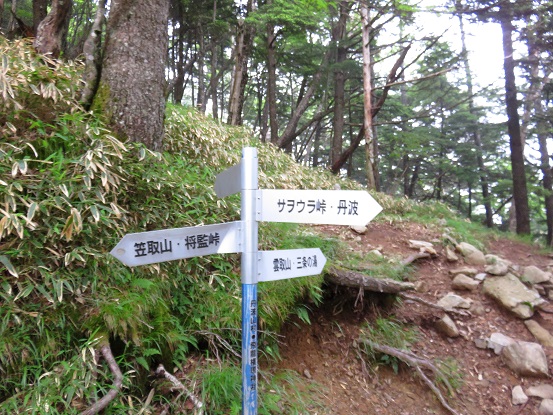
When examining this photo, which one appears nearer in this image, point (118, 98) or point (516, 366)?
point (118, 98)

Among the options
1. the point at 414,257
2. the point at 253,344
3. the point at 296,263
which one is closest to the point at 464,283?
the point at 414,257

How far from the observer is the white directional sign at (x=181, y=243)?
5.89ft

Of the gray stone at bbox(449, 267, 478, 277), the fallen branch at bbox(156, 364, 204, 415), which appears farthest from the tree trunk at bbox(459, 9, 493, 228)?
the fallen branch at bbox(156, 364, 204, 415)

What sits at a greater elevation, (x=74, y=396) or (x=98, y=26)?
(x=98, y=26)

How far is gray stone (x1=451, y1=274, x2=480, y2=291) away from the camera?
5.64 meters

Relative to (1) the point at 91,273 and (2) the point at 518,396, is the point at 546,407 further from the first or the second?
(1) the point at 91,273

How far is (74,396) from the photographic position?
219cm

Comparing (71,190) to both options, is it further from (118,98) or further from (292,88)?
(292,88)

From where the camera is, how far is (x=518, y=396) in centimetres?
421

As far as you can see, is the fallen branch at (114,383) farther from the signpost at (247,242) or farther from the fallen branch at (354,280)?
the fallen branch at (354,280)

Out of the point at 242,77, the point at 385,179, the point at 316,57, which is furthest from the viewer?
the point at 385,179

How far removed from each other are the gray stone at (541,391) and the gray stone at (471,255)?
2339 mm

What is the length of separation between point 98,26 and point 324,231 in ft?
13.4

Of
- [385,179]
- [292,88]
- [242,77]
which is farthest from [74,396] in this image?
[385,179]
